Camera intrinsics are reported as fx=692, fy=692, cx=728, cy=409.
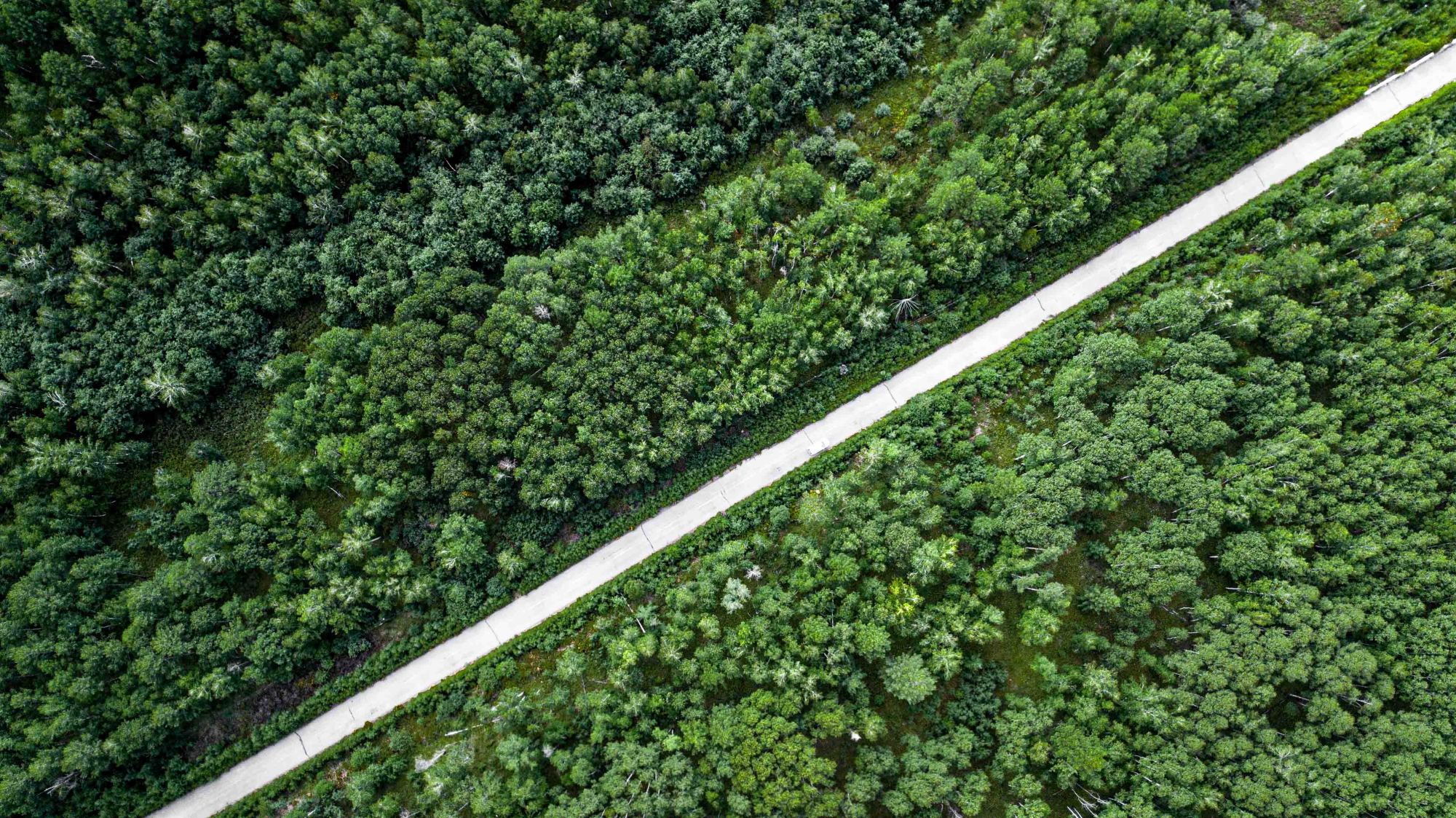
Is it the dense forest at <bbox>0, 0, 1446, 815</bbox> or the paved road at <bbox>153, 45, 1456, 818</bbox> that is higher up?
the dense forest at <bbox>0, 0, 1446, 815</bbox>

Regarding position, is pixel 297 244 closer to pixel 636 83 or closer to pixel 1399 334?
pixel 636 83

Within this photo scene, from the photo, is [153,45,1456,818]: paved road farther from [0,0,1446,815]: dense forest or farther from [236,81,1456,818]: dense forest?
[0,0,1446,815]: dense forest

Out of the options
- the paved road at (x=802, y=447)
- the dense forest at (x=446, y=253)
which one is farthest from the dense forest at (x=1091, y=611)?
the dense forest at (x=446, y=253)

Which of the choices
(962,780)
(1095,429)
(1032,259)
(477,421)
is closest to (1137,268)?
(1032,259)

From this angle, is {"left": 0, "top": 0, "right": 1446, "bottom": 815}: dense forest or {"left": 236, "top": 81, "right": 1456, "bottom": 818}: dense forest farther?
{"left": 0, "top": 0, "right": 1446, "bottom": 815}: dense forest

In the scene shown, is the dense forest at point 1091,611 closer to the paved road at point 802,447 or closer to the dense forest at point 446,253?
the paved road at point 802,447

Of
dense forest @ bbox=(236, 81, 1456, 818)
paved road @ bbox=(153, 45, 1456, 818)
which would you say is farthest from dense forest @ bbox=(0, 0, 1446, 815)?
dense forest @ bbox=(236, 81, 1456, 818)

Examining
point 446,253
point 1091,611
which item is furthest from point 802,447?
point 446,253

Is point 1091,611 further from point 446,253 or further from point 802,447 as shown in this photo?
point 446,253
